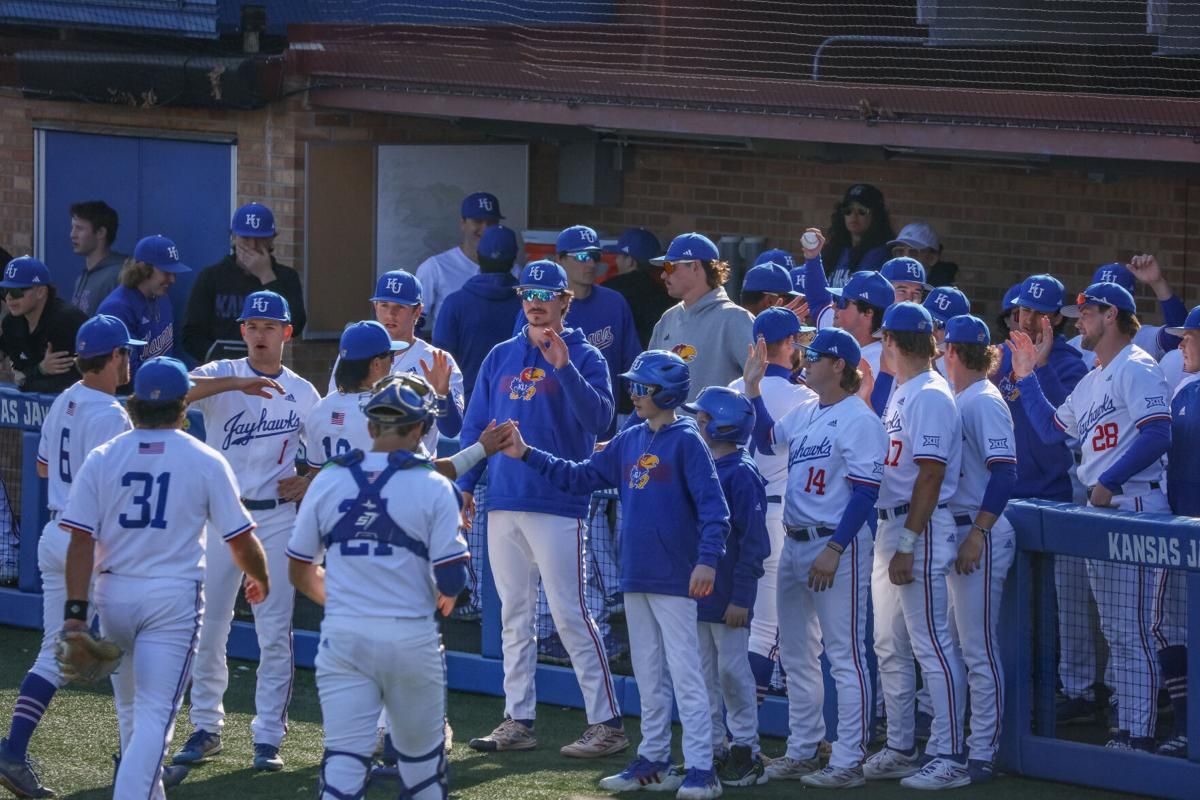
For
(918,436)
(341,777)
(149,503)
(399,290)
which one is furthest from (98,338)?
(918,436)

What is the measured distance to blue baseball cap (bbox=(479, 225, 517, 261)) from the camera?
915 cm

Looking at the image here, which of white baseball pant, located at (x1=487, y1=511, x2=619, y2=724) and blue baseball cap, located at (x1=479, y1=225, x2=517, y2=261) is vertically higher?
blue baseball cap, located at (x1=479, y1=225, x2=517, y2=261)

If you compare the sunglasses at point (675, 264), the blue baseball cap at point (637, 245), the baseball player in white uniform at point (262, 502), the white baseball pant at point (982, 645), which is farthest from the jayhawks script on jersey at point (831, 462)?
the blue baseball cap at point (637, 245)

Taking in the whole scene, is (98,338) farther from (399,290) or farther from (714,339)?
(714,339)

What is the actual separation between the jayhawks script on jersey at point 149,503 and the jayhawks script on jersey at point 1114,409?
129 inches

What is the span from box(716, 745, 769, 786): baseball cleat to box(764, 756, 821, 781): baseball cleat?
10cm

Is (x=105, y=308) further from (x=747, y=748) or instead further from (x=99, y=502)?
(x=747, y=748)

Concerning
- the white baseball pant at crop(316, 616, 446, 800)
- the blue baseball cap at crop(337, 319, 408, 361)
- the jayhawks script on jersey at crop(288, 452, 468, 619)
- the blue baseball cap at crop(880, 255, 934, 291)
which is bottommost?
the white baseball pant at crop(316, 616, 446, 800)

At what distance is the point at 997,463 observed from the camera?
6691mm

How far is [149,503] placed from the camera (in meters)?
5.82

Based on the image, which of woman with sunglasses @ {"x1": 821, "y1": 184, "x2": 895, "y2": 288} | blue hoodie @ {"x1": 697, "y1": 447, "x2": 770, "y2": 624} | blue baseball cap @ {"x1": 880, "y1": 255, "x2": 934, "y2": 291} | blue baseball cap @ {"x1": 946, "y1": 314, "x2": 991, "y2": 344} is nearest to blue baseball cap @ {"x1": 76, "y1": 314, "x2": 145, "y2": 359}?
blue hoodie @ {"x1": 697, "y1": 447, "x2": 770, "y2": 624}

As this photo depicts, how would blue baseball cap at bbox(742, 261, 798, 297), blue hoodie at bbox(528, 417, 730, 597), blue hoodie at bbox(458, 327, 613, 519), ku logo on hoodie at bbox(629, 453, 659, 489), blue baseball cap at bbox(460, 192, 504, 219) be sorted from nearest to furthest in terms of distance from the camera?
blue hoodie at bbox(528, 417, 730, 597), ku logo on hoodie at bbox(629, 453, 659, 489), blue hoodie at bbox(458, 327, 613, 519), blue baseball cap at bbox(742, 261, 798, 297), blue baseball cap at bbox(460, 192, 504, 219)

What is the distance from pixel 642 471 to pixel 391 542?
143 cm

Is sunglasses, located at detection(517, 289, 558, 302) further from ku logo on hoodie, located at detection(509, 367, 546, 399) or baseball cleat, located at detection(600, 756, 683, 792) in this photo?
baseball cleat, located at detection(600, 756, 683, 792)
